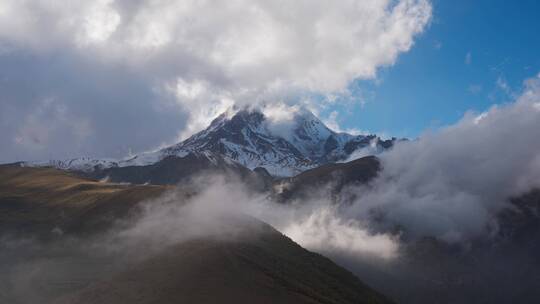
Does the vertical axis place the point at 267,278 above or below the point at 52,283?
above

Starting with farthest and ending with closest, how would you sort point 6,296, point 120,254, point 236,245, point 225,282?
1. point 120,254
2. point 236,245
3. point 6,296
4. point 225,282

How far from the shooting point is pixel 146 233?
653ft

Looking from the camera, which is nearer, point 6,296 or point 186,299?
point 186,299

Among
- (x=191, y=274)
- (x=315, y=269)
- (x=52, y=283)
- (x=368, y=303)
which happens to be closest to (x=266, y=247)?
(x=315, y=269)

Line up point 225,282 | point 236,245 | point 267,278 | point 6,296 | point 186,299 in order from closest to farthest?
point 186,299
point 225,282
point 267,278
point 6,296
point 236,245

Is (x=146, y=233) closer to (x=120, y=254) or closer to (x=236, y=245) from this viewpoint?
(x=120, y=254)

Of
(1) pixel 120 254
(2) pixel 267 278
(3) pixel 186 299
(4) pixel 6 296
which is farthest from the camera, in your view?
(1) pixel 120 254

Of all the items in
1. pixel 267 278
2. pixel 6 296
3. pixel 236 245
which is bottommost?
pixel 6 296

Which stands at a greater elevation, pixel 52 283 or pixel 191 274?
pixel 191 274

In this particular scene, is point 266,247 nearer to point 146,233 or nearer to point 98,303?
point 146,233

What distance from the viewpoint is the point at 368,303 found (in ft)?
623

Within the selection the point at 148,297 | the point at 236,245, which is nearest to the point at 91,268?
the point at 236,245

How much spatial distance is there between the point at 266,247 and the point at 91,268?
5963cm

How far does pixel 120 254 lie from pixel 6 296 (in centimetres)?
3709
